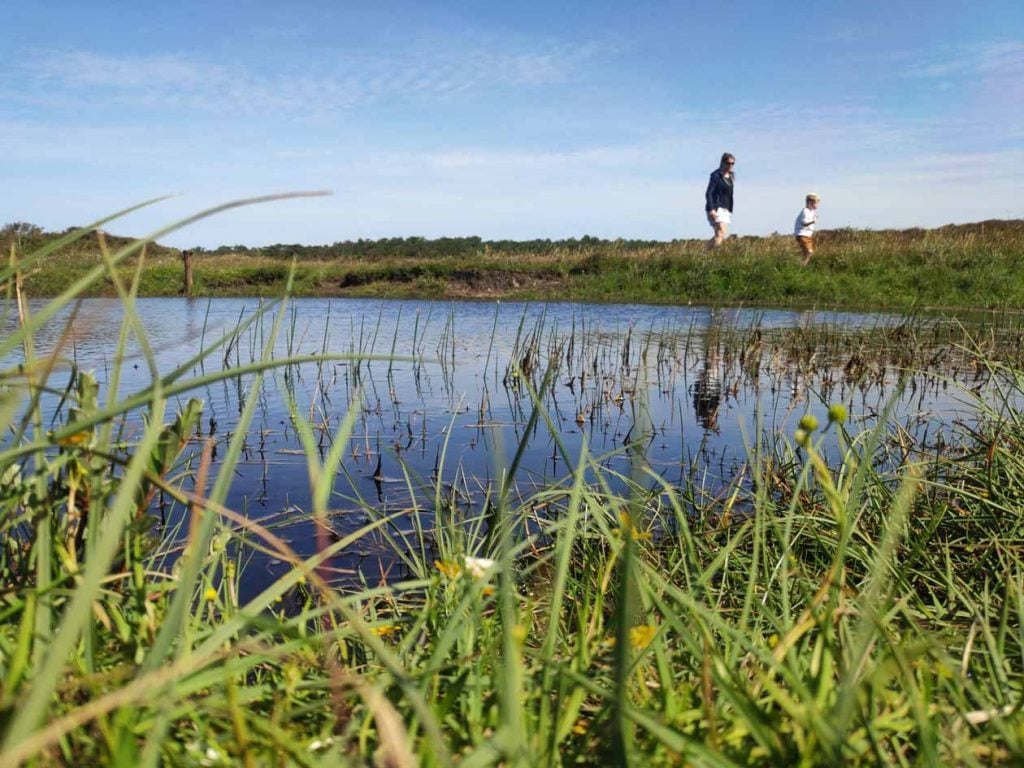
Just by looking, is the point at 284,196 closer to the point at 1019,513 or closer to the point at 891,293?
the point at 1019,513

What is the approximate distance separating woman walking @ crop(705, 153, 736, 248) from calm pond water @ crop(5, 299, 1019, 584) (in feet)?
15.2

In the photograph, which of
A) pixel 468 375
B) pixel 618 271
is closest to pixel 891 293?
pixel 618 271

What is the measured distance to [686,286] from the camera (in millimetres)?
13234

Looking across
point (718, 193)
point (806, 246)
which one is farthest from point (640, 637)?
point (806, 246)

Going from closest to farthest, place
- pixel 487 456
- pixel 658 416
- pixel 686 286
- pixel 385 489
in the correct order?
1. pixel 385 489
2. pixel 487 456
3. pixel 658 416
4. pixel 686 286

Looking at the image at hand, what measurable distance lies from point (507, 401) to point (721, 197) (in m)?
9.24

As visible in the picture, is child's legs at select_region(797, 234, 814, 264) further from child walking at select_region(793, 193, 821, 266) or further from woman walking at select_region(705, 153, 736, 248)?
woman walking at select_region(705, 153, 736, 248)

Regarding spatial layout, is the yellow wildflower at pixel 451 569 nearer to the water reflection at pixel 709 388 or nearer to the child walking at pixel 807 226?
the water reflection at pixel 709 388

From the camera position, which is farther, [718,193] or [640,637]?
[718,193]

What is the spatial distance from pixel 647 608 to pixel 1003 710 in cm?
44

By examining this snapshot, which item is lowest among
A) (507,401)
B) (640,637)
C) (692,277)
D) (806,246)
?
(507,401)

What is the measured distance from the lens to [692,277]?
43.8 ft

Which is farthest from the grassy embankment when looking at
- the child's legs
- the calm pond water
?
the calm pond water

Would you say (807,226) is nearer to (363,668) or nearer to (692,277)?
(692,277)
